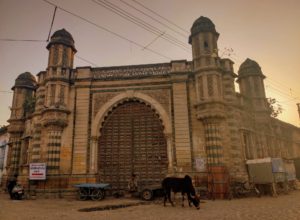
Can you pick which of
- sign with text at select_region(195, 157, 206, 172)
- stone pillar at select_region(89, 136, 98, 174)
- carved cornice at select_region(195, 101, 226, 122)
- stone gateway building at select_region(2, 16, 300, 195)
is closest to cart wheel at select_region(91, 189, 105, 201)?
stone gateway building at select_region(2, 16, 300, 195)

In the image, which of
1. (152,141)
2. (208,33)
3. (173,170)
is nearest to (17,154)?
(152,141)

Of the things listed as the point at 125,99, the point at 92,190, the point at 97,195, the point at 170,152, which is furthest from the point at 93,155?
the point at 170,152

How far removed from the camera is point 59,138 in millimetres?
16859

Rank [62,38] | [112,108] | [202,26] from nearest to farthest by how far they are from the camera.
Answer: [112,108], [202,26], [62,38]

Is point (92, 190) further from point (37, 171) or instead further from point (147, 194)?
point (37, 171)

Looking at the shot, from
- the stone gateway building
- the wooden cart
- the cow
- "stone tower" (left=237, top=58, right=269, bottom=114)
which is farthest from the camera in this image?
"stone tower" (left=237, top=58, right=269, bottom=114)

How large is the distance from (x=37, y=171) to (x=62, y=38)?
995 cm

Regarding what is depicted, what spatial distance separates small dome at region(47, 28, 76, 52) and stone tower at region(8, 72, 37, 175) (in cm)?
615

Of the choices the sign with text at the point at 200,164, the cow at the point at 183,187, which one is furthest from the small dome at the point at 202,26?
the cow at the point at 183,187

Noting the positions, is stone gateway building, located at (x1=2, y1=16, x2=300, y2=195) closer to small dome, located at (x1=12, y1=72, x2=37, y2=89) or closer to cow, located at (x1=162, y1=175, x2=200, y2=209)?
cow, located at (x1=162, y1=175, x2=200, y2=209)

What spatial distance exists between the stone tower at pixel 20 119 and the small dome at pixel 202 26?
15.0 meters

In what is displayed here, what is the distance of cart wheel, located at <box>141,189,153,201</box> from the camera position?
13984mm

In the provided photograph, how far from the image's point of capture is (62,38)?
1872cm

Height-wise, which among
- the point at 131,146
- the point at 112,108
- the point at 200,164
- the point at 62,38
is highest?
the point at 62,38
